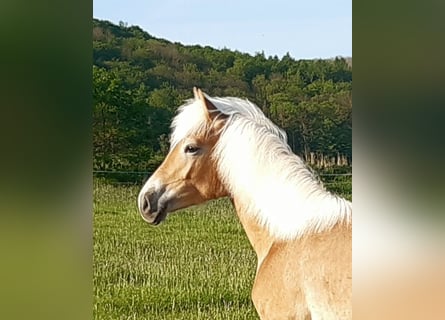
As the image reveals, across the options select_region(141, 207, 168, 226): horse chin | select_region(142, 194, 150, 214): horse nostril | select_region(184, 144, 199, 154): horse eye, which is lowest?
select_region(141, 207, 168, 226): horse chin

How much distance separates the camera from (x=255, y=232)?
371 centimetres

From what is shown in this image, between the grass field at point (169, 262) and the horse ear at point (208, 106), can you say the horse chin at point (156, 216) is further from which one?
the horse ear at point (208, 106)

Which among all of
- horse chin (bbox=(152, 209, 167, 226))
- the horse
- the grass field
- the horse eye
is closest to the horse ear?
the horse

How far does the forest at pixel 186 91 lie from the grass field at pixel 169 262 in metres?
0.29

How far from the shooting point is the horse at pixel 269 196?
3635mm

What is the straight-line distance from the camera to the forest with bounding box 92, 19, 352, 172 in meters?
3.66

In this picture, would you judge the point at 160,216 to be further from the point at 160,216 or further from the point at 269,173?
the point at 269,173

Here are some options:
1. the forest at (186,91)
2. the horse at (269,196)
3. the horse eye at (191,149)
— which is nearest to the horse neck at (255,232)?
the horse at (269,196)

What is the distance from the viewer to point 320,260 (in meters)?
3.65

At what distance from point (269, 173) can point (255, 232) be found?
338 millimetres

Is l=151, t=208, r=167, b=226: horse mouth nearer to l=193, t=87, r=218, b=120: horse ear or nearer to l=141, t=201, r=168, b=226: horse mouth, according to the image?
l=141, t=201, r=168, b=226: horse mouth
